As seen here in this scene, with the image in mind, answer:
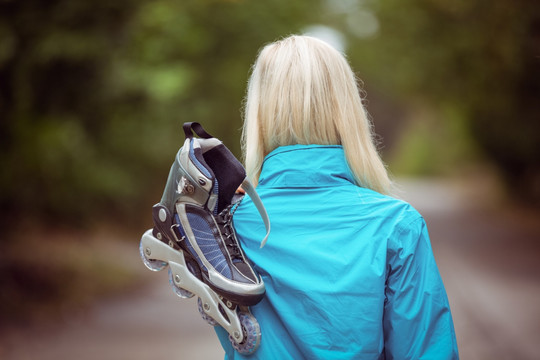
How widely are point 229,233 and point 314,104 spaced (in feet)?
1.60

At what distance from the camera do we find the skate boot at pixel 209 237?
68.6 inches

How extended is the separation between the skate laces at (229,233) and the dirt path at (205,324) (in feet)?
16.0

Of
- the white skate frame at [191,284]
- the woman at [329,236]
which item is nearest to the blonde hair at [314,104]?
the woman at [329,236]

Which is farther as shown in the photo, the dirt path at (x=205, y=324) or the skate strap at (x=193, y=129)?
the dirt path at (x=205, y=324)

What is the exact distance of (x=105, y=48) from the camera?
620 cm

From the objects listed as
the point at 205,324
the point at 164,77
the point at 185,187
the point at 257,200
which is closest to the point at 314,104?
the point at 257,200

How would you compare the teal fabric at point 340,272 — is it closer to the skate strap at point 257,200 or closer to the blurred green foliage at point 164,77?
the skate strap at point 257,200

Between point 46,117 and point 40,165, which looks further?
point 40,165

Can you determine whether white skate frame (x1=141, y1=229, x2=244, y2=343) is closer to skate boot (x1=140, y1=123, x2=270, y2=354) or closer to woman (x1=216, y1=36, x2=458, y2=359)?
skate boot (x1=140, y1=123, x2=270, y2=354)

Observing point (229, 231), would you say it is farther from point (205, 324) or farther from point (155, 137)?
point (155, 137)

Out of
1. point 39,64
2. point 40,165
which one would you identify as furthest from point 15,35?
point 40,165

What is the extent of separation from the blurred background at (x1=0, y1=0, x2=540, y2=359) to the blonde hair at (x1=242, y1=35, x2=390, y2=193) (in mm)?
352

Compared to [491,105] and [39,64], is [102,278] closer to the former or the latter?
[39,64]

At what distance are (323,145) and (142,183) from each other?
43.6 ft
